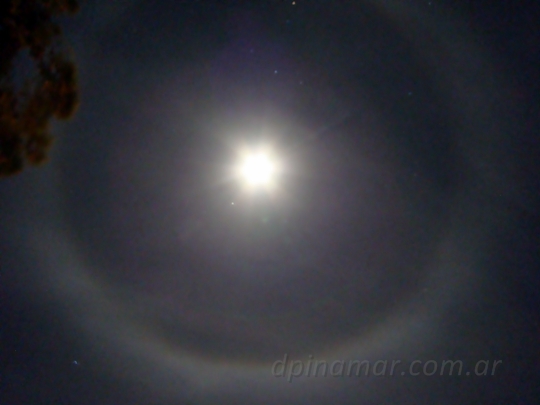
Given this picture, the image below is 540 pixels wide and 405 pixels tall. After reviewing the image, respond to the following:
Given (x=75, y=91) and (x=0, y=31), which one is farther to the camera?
(x=75, y=91)

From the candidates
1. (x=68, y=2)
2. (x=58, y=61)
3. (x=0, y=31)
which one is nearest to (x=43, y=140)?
(x=58, y=61)

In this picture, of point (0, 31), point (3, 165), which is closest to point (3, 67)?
point (0, 31)

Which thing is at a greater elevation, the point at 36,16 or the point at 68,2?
the point at 68,2

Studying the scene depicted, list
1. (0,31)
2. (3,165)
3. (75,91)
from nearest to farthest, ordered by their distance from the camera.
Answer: (0,31) → (3,165) → (75,91)

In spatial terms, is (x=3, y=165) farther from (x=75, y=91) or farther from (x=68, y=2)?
(x=68, y=2)

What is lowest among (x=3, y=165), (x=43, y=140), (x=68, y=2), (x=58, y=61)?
(x=3, y=165)

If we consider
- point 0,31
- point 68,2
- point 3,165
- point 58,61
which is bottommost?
point 3,165

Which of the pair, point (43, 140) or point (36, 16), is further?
point (43, 140)

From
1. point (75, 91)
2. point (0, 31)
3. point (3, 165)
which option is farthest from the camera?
point (75, 91)

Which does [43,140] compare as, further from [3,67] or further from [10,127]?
[3,67]
